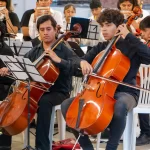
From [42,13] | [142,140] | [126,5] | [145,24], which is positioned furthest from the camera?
[42,13]

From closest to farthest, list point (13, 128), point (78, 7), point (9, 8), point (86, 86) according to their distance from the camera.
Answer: point (86, 86) < point (13, 128) < point (9, 8) < point (78, 7)

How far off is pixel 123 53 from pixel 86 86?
34cm

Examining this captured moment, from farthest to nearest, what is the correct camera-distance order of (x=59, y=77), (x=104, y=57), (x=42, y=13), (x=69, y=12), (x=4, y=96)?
(x=69, y=12)
(x=42, y=13)
(x=4, y=96)
(x=59, y=77)
(x=104, y=57)

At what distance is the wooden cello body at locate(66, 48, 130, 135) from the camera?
2.76 metres

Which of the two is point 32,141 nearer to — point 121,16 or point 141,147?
point 141,147

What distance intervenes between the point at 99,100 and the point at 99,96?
3 cm

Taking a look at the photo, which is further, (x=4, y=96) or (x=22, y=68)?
(x=4, y=96)

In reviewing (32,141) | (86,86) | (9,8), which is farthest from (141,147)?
(9,8)

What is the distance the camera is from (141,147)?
12.7 feet

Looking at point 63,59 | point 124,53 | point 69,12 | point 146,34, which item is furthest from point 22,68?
point 69,12

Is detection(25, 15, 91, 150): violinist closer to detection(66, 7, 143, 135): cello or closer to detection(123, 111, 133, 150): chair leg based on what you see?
detection(66, 7, 143, 135): cello

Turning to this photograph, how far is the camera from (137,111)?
3289 mm

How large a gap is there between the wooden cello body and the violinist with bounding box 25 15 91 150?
270mm

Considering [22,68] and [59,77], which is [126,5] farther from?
[22,68]
